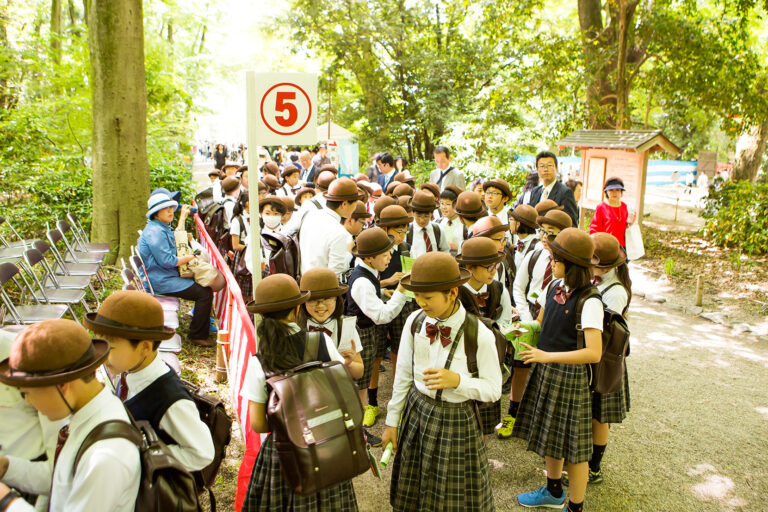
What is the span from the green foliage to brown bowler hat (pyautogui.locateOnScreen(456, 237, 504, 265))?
9774 mm

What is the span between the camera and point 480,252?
3.83 metres

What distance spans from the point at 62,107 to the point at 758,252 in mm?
14585

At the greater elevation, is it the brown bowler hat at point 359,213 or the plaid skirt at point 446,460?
the brown bowler hat at point 359,213

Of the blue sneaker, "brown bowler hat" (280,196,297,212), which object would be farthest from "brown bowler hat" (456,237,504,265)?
"brown bowler hat" (280,196,297,212)

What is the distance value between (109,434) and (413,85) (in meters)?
18.0

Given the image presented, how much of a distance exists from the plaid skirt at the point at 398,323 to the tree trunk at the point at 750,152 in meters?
13.7

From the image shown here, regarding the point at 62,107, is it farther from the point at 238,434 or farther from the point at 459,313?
the point at 459,313

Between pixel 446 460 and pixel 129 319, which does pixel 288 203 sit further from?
pixel 129 319

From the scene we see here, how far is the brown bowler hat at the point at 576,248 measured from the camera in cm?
331

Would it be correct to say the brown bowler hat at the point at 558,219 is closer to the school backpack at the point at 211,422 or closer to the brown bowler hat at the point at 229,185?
the school backpack at the point at 211,422

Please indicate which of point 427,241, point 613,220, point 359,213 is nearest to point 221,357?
point 359,213

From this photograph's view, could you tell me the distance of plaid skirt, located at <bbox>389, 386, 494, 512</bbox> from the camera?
2.92 m

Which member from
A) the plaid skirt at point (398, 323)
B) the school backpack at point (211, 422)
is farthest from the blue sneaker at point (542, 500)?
the school backpack at point (211, 422)

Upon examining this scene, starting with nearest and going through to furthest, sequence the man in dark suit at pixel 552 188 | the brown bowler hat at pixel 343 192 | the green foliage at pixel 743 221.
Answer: the brown bowler hat at pixel 343 192
the man in dark suit at pixel 552 188
the green foliage at pixel 743 221
